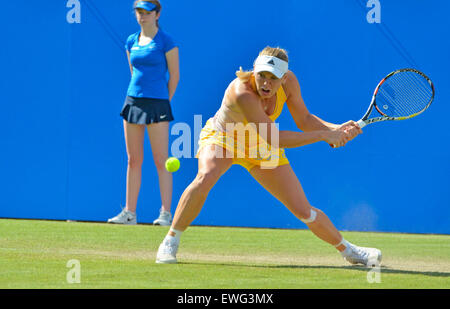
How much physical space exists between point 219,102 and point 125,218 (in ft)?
4.60

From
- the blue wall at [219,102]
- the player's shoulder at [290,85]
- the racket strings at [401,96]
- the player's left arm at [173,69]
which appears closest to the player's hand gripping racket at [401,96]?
the racket strings at [401,96]

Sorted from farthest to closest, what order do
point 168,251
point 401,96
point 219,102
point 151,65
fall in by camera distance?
point 219,102 < point 151,65 < point 401,96 < point 168,251

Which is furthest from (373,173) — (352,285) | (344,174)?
(352,285)

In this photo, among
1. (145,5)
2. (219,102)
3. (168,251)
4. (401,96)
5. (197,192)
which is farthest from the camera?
(219,102)

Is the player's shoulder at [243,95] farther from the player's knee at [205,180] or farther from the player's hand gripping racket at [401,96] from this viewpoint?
the player's hand gripping racket at [401,96]

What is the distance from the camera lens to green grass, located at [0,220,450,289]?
4.55 m

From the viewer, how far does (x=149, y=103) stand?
7.36 metres

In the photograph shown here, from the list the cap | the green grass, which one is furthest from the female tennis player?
the cap

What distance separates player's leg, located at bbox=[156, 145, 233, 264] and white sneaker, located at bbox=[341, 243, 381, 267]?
972 mm

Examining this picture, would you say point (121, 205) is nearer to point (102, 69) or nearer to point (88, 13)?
point (102, 69)

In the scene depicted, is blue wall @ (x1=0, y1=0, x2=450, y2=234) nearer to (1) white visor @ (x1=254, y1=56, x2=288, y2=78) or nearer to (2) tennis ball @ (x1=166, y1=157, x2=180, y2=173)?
(2) tennis ball @ (x1=166, y1=157, x2=180, y2=173)

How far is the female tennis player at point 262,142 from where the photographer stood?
4.99 meters

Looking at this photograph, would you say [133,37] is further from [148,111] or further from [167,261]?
[167,261]

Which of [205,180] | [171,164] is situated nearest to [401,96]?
[205,180]
